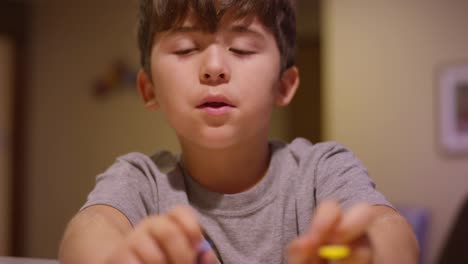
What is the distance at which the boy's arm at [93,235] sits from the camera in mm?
570

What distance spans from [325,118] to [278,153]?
2.35m

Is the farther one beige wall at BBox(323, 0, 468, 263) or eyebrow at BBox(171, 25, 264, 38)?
beige wall at BBox(323, 0, 468, 263)

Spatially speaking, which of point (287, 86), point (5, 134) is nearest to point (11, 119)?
point (5, 134)

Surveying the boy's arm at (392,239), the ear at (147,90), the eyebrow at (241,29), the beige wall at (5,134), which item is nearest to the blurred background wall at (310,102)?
the beige wall at (5,134)

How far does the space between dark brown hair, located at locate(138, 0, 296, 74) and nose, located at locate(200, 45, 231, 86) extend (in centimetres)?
5

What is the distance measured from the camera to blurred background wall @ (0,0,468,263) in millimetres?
2980

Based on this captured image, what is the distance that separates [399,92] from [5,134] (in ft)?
11.2

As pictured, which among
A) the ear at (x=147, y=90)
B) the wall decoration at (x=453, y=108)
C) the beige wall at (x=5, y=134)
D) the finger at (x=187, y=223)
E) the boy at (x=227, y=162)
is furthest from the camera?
the beige wall at (x=5, y=134)

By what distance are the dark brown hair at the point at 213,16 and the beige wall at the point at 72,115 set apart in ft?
11.3

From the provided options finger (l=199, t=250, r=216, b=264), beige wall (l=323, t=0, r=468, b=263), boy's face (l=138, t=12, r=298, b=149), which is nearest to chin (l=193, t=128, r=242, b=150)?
boy's face (l=138, t=12, r=298, b=149)

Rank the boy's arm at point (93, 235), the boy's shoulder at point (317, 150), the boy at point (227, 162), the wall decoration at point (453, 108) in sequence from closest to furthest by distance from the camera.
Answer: the boy's arm at point (93, 235) < the boy at point (227, 162) < the boy's shoulder at point (317, 150) < the wall decoration at point (453, 108)

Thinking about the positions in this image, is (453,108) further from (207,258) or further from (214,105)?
(207,258)

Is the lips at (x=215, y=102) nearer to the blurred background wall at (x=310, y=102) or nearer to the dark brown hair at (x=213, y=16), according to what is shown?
the dark brown hair at (x=213, y=16)

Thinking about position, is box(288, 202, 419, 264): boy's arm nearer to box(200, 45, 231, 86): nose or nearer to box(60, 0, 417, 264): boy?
box(60, 0, 417, 264): boy
